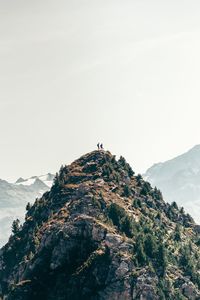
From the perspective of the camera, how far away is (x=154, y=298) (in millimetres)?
197625

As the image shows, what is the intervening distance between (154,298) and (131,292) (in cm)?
747

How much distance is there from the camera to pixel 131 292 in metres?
199

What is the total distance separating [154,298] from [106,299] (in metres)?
15.3

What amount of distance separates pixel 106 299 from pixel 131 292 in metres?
8.30
